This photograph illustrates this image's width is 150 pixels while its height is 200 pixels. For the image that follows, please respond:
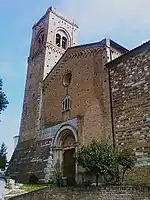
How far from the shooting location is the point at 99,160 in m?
11.9

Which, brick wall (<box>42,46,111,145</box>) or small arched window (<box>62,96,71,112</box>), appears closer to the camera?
brick wall (<box>42,46,111,145</box>)

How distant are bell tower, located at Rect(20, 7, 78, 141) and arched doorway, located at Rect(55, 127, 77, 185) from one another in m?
2.75

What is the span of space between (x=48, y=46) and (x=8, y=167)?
10.5 meters


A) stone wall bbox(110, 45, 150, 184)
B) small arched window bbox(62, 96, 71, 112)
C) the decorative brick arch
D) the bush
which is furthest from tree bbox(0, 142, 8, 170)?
stone wall bbox(110, 45, 150, 184)

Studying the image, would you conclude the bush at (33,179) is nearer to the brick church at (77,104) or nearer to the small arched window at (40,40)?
the brick church at (77,104)

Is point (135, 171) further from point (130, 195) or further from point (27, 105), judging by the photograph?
point (27, 105)

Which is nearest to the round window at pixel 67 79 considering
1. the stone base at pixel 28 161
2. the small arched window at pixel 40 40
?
the stone base at pixel 28 161

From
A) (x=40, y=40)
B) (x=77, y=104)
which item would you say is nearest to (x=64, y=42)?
(x=40, y=40)

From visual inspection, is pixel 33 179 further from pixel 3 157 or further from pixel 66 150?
pixel 3 157

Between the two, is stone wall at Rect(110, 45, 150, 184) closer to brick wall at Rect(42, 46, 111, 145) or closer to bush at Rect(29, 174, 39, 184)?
brick wall at Rect(42, 46, 111, 145)

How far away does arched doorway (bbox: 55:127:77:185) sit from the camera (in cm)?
1762

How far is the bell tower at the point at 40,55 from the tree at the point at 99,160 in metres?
9.04

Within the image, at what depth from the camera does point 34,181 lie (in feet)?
60.1

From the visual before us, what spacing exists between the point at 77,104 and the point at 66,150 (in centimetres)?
313
